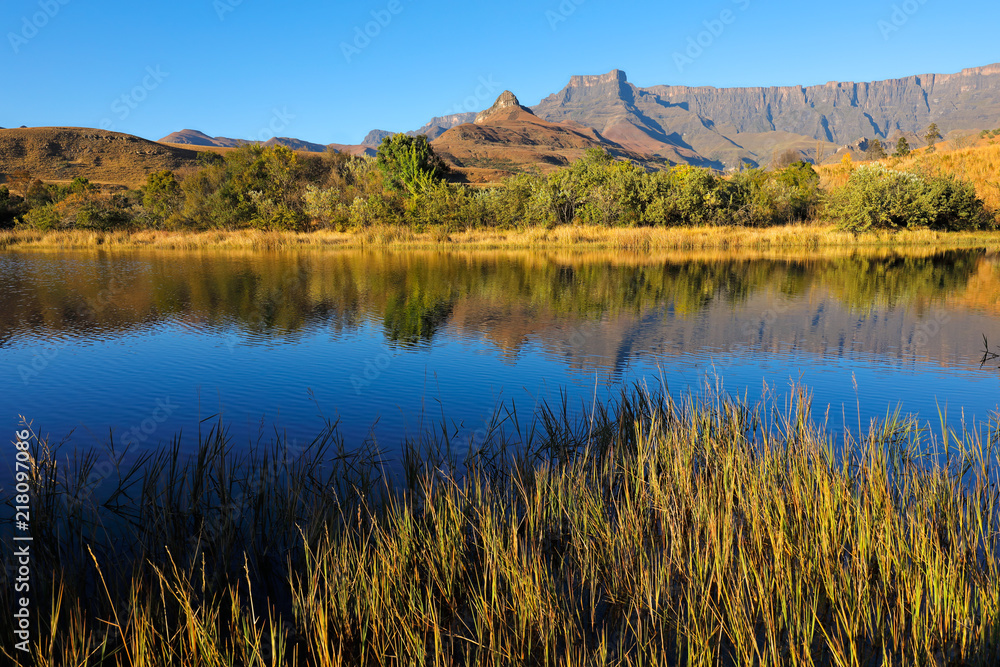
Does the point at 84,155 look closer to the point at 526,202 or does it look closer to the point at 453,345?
the point at 526,202

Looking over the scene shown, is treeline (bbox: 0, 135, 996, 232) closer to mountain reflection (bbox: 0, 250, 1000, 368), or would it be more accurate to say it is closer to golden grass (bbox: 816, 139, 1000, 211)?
golden grass (bbox: 816, 139, 1000, 211)

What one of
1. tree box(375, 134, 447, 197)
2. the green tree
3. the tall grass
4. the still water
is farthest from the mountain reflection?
tree box(375, 134, 447, 197)

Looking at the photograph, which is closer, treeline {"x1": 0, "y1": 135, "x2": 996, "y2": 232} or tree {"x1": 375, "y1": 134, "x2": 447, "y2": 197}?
treeline {"x1": 0, "y1": 135, "x2": 996, "y2": 232}

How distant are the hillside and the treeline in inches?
1676


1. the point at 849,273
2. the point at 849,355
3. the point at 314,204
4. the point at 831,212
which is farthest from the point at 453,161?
the point at 849,355

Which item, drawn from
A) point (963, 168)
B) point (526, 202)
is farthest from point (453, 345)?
point (963, 168)

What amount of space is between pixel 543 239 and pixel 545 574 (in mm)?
35102

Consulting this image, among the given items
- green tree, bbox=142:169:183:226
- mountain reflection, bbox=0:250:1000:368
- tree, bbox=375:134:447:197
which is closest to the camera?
mountain reflection, bbox=0:250:1000:368

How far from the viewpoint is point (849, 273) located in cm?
2341

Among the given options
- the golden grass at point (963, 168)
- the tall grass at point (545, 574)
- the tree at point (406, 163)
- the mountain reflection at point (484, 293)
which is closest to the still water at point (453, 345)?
the mountain reflection at point (484, 293)

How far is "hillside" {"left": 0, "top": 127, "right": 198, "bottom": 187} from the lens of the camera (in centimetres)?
9169

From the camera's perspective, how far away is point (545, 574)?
11.0 feet

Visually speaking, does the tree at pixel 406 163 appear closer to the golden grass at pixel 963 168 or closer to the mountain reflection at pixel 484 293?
the mountain reflection at pixel 484 293

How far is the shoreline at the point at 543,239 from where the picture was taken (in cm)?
3622
